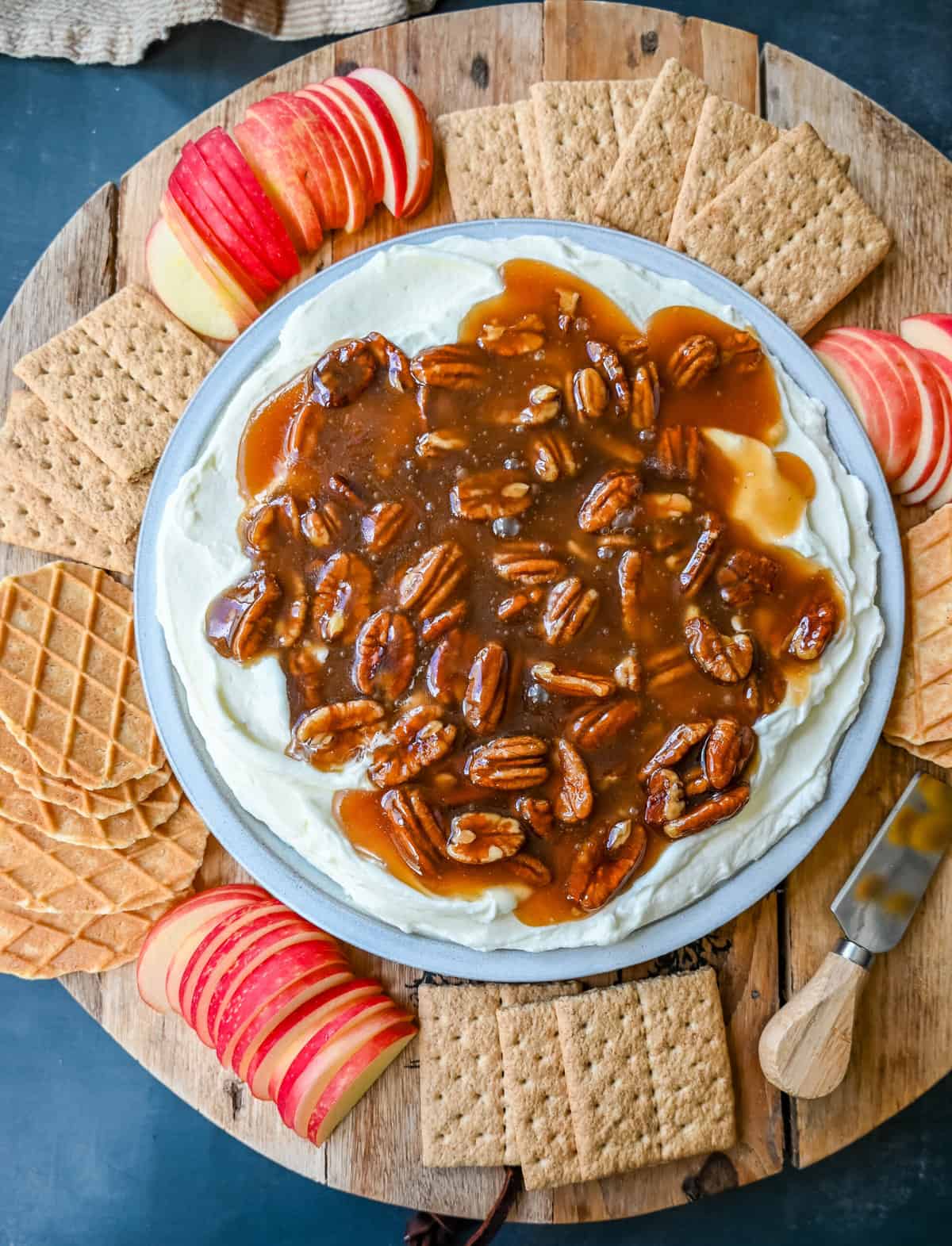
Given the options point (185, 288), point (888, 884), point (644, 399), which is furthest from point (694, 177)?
point (888, 884)

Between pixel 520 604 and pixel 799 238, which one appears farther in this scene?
pixel 799 238

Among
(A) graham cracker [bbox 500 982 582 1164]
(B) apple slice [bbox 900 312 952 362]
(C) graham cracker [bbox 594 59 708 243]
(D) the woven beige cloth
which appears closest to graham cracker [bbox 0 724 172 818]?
(A) graham cracker [bbox 500 982 582 1164]

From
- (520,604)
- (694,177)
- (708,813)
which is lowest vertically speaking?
(708,813)

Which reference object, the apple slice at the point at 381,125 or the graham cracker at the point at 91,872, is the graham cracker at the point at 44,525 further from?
the apple slice at the point at 381,125

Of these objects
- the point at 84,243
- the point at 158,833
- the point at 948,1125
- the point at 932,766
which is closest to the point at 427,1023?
the point at 158,833

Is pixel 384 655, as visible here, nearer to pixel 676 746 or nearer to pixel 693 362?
pixel 676 746

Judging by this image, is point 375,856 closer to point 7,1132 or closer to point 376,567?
point 376,567
